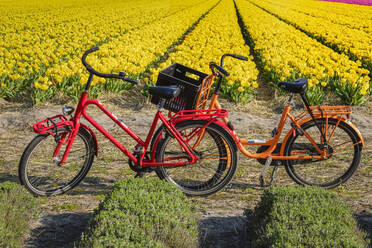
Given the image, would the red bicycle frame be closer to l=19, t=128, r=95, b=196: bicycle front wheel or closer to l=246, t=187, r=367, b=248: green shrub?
l=19, t=128, r=95, b=196: bicycle front wheel

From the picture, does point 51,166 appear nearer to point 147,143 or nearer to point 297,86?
point 147,143

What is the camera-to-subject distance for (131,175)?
14.8ft

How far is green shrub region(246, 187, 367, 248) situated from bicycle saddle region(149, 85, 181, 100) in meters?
1.15

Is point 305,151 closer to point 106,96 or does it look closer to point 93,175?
point 93,175

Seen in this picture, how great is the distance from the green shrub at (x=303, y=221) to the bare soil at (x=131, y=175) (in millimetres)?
433

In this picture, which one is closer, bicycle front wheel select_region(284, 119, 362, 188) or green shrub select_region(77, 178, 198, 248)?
green shrub select_region(77, 178, 198, 248)

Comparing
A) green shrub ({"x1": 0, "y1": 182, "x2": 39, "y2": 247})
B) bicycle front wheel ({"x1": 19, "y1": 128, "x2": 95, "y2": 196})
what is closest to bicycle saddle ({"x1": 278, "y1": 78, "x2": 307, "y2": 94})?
bicycle front wheel ({"x1": 19, "y1": 128, "x2": 95, "y2": 196})

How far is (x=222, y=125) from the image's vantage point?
3.69m

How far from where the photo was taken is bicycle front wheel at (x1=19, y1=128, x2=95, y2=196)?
11.8 ft

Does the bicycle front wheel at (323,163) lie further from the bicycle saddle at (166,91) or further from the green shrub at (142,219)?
the green shrub at (142,219)

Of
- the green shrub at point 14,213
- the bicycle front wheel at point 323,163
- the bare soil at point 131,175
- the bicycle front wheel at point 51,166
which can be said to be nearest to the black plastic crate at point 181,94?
the bicycle front wheel at point 51,166

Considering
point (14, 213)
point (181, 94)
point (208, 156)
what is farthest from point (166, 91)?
point (14, 213)

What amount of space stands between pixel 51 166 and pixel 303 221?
301 cm

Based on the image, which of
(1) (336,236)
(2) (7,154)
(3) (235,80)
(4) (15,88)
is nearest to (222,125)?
(1) (336,236)
